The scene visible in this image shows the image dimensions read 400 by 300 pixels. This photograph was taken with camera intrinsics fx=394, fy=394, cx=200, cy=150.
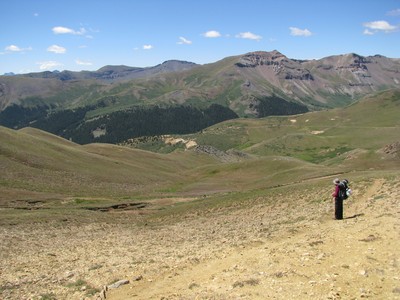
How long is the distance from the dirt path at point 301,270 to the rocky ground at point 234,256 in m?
0.05

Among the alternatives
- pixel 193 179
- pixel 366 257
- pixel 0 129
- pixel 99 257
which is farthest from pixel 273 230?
pixel 0 129

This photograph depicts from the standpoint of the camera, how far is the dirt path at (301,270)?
670 inches

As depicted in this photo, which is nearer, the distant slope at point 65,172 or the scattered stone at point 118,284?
the scattered stone at point 118,284

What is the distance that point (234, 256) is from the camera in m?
23.5

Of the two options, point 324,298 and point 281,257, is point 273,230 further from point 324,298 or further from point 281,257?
point 324,298

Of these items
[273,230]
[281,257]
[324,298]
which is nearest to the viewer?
[324,298]

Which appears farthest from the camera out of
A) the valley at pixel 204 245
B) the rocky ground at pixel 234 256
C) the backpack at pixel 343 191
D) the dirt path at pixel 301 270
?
the backpack at pixel 343 191

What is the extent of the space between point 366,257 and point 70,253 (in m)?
21.8

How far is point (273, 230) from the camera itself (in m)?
30.5

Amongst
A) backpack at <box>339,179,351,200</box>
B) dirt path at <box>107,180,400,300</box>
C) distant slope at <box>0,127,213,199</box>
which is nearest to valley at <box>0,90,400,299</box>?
dirt path at <box>107,180,400,300</box>

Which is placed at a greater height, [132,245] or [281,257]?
[281,257]

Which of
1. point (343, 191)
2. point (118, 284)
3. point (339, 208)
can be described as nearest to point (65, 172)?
point (339, 208)

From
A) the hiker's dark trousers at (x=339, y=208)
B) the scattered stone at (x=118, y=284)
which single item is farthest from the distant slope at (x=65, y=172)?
the hiker's dark trousers at (x=339, y=208)

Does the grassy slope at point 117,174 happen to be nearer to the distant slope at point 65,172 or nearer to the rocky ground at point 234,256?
the distant slope at point 65,172
